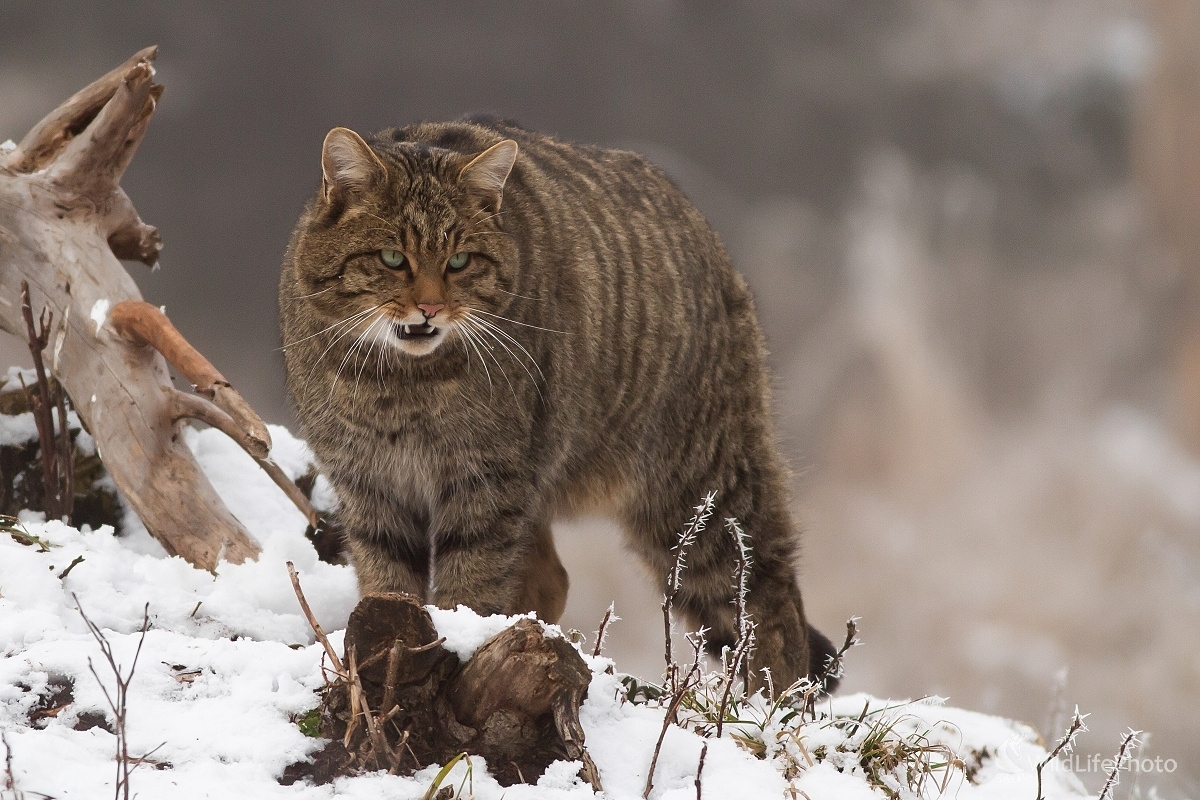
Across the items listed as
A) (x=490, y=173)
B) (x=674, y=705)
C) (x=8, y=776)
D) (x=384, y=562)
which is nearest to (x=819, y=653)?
(x=384, y=562)

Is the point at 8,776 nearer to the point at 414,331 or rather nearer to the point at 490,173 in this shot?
the point at 414,331

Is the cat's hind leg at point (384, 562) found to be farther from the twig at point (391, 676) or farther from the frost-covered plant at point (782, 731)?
the twig at point (391, 676)

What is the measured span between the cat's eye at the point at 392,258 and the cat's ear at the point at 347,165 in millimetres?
196

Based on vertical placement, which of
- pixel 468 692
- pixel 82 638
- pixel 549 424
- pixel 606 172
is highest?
pixel 606 172

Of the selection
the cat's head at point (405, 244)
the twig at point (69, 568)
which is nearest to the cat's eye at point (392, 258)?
the cat's head at point (405, 244)

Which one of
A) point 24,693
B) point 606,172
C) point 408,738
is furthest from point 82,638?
point 606,172

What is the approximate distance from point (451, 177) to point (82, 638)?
1.55 metres

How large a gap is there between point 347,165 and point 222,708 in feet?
4.91

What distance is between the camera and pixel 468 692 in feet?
7.77

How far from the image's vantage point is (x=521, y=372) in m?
3.37

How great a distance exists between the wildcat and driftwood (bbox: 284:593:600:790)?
1005mm

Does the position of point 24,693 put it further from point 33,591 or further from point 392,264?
point 392,264

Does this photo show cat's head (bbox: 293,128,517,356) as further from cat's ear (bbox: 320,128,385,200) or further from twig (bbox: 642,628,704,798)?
twig (bbox: 642,628,704,798)

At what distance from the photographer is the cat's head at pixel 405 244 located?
10.3ft
